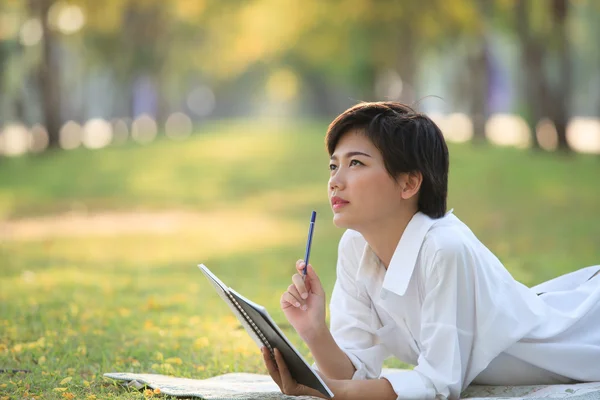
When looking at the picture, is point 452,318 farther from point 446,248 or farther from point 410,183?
point 410,183

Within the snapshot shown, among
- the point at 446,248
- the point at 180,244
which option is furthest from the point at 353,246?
the point at 180,244

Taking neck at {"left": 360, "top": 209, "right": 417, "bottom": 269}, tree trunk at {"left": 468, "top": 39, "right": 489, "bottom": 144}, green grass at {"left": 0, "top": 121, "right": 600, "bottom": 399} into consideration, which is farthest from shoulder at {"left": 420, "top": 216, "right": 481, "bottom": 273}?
tree trunk at {"left": 468, "top": 39, "right": 489, "bottom": 144}

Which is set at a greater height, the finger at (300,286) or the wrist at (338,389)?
the finger at (300,286)

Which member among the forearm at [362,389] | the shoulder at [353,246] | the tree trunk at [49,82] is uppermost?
the tree trunk at [49,82]

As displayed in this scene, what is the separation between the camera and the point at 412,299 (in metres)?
3.83

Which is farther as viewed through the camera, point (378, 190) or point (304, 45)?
point (304, 45)

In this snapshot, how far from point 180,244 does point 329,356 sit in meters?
8.61

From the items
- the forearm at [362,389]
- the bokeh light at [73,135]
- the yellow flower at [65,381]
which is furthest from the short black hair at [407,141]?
the bokeh light at [73,135]

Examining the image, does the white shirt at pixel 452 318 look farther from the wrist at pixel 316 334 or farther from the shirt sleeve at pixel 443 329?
the wrist at pixel 316 334

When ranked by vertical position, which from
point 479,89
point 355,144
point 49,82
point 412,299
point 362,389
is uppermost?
point 49,82

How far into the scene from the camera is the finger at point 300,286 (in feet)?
12.0

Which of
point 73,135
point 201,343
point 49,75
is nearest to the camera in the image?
point 201,343

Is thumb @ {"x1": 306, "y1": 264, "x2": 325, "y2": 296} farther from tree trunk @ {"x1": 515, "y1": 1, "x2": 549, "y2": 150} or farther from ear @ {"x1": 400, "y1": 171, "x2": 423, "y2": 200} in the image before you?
tree trunk @ {"x1": 515, "y1": 1, "x2": 549, "y2": 150}

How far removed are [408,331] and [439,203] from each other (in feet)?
1.83
